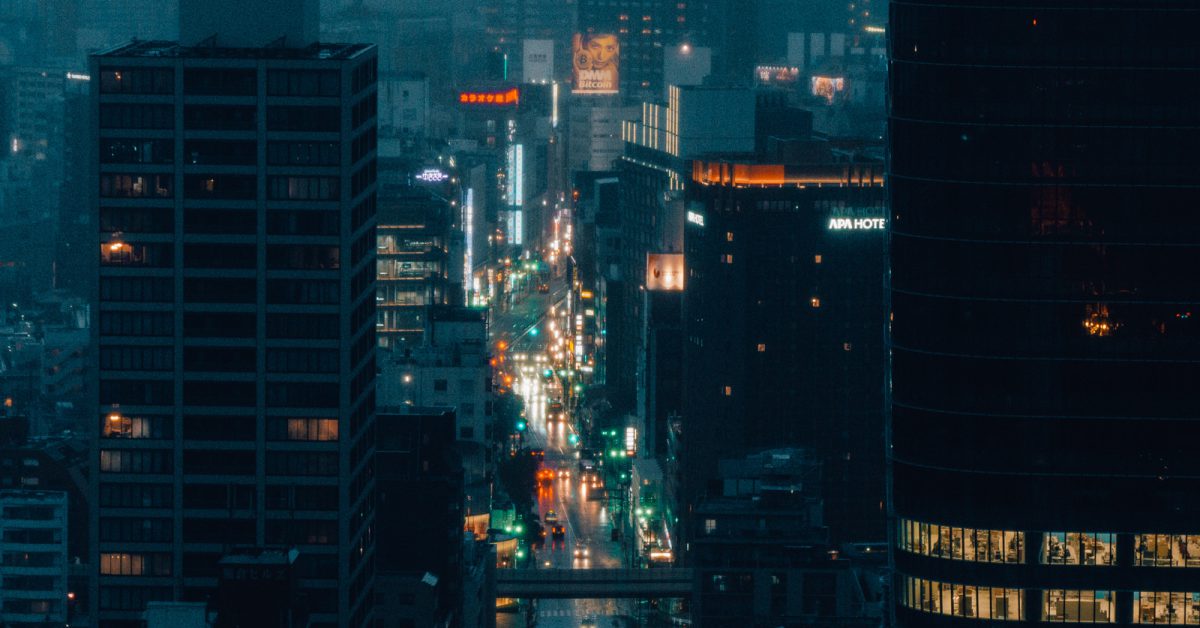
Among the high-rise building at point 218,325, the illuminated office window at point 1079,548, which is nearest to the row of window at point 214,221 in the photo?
the high-rise building at point 218,325

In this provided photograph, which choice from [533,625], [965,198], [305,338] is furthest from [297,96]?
[533,625]

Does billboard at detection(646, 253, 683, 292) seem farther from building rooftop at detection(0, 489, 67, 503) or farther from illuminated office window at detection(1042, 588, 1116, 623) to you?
illuminated office window at detection(1042, 588, 1116, 623)

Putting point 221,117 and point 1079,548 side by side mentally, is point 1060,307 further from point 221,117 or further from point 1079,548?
point 221,117

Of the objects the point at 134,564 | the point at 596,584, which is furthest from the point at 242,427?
the point at 596,584

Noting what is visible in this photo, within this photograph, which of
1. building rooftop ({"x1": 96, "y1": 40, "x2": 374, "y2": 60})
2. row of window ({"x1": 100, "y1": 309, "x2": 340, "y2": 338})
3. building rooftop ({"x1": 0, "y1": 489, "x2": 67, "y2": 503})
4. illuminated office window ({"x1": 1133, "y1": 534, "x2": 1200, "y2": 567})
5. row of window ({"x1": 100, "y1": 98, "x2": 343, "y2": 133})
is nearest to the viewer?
illuminated office window ({"x1": 1133, "y1": 534, "x2": 1200, "y2": 567})

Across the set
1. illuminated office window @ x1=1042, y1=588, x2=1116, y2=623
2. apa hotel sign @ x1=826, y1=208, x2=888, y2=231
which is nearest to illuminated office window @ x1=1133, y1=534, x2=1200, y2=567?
illuminated office window @ x1=1042, y1=588, x2=1116, y2=623

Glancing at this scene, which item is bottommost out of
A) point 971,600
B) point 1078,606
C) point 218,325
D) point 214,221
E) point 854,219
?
point 1078,606
